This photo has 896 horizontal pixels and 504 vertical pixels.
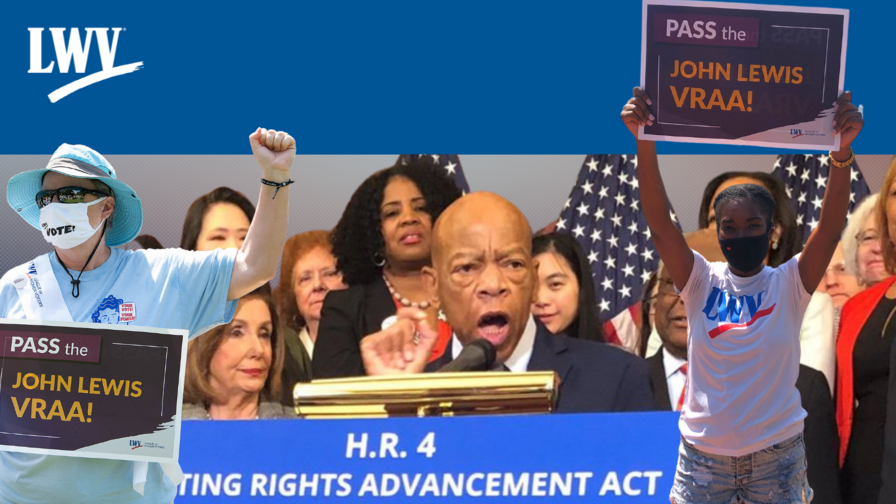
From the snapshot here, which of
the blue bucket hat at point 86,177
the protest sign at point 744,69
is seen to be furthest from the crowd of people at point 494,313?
the blue bucket hat at point 86,177

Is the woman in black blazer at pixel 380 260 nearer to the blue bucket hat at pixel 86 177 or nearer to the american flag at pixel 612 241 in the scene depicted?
the american flag at pixel 612 241

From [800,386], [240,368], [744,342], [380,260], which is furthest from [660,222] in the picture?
[240,368]

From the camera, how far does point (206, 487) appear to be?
5180mm

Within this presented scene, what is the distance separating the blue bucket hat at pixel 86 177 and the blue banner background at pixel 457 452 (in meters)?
2.56

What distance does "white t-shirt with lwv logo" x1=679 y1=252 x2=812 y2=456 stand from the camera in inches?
118

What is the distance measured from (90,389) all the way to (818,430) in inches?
155

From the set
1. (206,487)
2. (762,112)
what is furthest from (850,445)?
(206,487)

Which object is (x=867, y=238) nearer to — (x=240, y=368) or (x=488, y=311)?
(x=488, y=311)

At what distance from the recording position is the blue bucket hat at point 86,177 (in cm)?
269

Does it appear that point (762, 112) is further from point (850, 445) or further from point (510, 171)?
point (850, 445)

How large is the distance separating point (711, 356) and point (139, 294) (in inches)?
66.2

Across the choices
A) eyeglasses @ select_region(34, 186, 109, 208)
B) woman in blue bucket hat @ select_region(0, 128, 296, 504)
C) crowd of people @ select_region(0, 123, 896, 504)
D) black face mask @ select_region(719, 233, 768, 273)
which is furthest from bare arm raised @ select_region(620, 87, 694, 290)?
crowd of people @ select_region(0, 123, 896, 504)

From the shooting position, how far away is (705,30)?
11.0 feet

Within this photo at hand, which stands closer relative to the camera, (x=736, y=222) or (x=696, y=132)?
(x=736, y=222)
